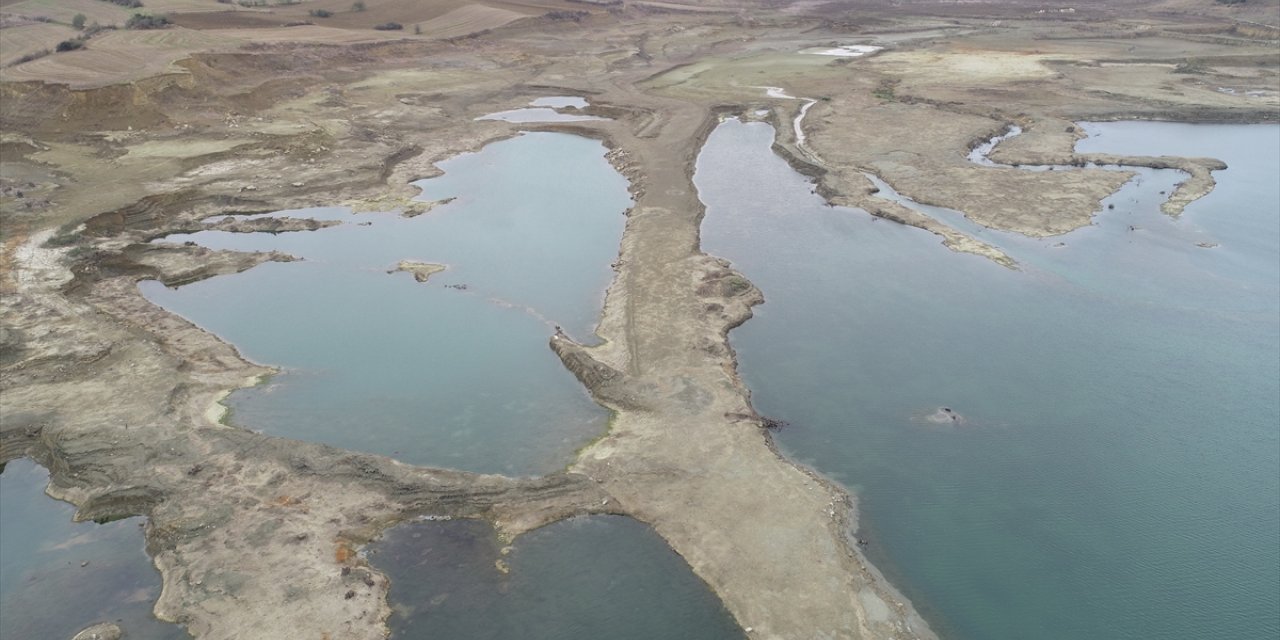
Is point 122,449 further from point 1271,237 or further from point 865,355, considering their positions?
point 1271,237

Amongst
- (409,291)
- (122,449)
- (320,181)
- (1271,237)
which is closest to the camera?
(122,449)

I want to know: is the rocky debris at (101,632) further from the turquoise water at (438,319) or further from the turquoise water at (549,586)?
the turquoise water at (438,319)

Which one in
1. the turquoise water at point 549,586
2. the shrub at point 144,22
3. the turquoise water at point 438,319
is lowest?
the turquoise water at point 549,586

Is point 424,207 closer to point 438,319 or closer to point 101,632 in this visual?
point 438,319

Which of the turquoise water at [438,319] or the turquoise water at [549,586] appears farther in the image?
the turquoise water at [438,319]

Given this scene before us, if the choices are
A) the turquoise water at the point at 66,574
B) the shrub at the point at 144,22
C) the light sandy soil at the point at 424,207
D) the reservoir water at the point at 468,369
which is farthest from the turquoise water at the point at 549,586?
the shrub at the point at 144,22

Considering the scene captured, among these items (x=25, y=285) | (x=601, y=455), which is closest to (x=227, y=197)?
(x=25, y=285)

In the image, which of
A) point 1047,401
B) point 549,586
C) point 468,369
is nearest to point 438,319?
point 468,369
